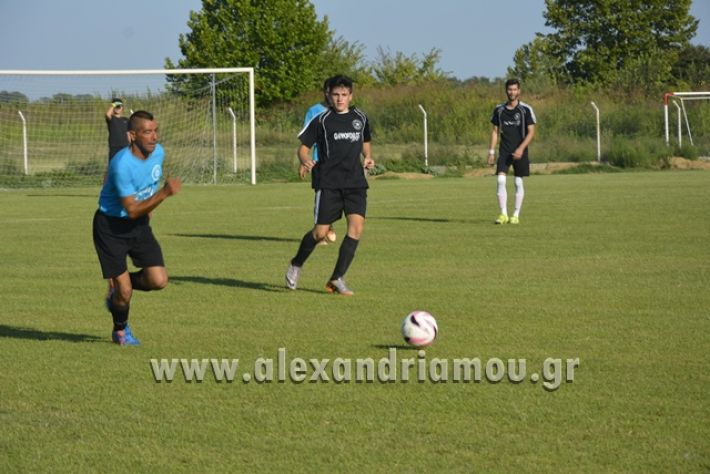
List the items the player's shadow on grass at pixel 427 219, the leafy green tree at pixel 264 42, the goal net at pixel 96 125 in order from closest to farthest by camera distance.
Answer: the player's shadow on grass at pixel 427 219
the goal net at pixel 96 125
the leafy green tree at pixel 264 42

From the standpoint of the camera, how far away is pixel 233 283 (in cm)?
1204

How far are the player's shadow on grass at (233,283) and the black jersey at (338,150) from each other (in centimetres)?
104

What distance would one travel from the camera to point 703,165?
3691 cm

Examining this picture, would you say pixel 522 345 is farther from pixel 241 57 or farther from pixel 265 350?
pixel 241 57

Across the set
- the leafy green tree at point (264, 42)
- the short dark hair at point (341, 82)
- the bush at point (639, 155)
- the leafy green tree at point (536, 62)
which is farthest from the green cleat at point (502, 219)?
the leafy green tree at point (536, 62)

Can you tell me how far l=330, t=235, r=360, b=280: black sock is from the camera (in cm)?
1109

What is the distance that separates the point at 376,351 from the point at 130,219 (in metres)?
1.96

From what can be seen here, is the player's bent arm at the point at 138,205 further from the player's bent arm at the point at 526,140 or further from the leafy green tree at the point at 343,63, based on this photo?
the leafy green tree at the point at 343,63

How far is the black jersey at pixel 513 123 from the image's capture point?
18609mm

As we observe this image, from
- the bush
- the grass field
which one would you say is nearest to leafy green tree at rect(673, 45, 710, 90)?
the bush

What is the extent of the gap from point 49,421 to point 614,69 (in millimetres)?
67825

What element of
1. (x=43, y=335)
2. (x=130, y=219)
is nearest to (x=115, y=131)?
(x=43, y=335)

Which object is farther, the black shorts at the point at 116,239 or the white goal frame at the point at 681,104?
the white goal frame at the point at 681,104

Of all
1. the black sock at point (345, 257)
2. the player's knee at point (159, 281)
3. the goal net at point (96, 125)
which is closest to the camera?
the player's knee at point (159, 281)
